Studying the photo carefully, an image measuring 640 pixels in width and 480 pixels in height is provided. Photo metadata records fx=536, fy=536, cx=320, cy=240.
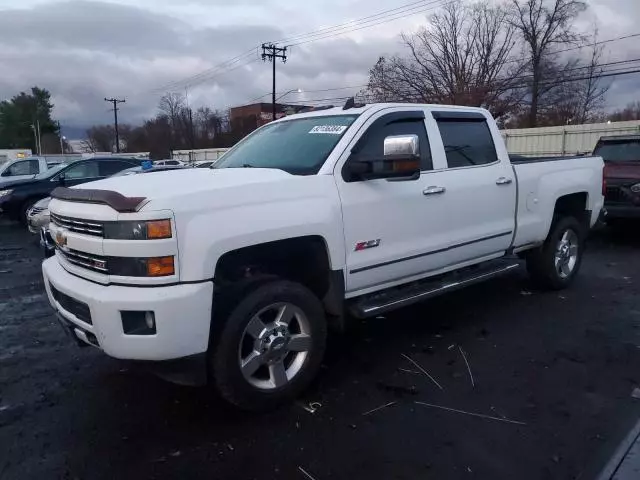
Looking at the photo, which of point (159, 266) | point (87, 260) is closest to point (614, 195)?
point (159, 266)

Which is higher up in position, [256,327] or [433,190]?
[433,190]

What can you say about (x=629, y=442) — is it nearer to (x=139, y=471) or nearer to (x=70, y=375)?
(x=139, y=471)

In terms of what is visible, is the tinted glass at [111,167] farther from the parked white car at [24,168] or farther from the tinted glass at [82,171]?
the parked white car at [24,168]

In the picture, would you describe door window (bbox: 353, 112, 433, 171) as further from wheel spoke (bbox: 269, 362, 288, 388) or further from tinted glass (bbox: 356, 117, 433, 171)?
wheel spoke (bbox: 269, 362, 288, 388)

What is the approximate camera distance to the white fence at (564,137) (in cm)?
1994

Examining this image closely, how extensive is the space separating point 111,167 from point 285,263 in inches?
443

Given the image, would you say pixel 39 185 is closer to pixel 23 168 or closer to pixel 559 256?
pixel 23 168

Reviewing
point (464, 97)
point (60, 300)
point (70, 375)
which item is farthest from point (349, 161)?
point (464, 97)

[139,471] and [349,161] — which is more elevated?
[349,161]

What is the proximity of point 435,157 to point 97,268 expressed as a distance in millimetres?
2820

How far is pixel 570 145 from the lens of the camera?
21.4 meters

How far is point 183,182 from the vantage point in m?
3.43

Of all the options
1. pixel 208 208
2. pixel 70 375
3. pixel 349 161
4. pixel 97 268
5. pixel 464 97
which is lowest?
pixel 70 375

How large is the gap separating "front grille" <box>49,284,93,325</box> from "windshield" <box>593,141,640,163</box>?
9742mm
